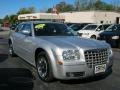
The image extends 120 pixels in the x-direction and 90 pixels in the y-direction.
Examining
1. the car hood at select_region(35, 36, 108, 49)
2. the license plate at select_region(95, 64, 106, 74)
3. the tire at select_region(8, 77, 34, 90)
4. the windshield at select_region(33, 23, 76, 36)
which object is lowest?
the tire at select_region(8, 77, 34, 90)

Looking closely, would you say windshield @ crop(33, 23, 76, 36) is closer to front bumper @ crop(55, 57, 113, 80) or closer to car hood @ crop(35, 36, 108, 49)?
car hood @ crop(35, 36, 108, 49)

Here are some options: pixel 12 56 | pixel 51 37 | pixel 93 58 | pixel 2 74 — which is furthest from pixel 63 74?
pixel 12 56

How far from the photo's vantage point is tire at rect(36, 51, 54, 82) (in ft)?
22.7

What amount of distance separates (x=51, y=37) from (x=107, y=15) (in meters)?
46.3

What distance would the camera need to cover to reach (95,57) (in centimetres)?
676

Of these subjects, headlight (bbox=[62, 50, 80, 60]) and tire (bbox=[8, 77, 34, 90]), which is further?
tire (bbox=[8, 77, 34, 90])

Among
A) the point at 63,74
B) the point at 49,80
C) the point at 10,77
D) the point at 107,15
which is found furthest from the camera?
the point at 107,15

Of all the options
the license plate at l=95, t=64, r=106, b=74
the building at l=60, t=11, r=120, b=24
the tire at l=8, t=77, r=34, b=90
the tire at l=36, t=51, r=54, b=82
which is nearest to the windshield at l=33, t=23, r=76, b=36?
the tire at l=36, t=51, r=54, b=82

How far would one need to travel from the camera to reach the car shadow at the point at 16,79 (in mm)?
6772

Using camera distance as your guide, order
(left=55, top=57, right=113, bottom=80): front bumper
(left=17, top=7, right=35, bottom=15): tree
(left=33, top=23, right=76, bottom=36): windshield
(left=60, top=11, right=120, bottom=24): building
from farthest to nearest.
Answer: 1. (left=17, top=7, right=35, bottom=15): tree
2. (left=60, top=11, right=120, bottom=24): building
3. (left=33, top=23, right=76, bottom=36): windshield
4. (left=55, top=57, right=113, bottom=80): front bumper

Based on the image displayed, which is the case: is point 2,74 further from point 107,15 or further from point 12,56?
point 107,15

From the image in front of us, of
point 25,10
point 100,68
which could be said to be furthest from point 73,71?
point 25,10

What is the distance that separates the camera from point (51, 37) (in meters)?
7.93

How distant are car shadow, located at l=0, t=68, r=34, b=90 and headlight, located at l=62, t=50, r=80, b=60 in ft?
3.81
